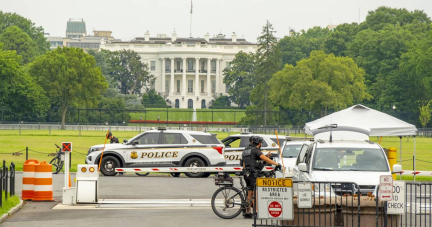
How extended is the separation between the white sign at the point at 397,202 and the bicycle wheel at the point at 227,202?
3.54m

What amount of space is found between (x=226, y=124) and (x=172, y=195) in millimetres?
69562

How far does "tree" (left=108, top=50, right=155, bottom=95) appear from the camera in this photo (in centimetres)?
13588

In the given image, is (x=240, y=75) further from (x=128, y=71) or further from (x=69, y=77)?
(x=69, y=77)

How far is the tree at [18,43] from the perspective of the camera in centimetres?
10419

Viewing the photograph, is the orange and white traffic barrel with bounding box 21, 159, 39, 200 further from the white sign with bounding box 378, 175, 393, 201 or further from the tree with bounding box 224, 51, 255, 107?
the tree with bounding box 224, 51, 255, 107

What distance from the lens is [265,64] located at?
97.0 metres

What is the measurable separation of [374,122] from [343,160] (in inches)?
306

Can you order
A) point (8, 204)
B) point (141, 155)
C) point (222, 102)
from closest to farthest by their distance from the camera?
point (8, 204), point (141, 155), point (222, 102)

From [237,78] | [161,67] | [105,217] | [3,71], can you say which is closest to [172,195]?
[105,217]

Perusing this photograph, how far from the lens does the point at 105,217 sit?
16.5 meters

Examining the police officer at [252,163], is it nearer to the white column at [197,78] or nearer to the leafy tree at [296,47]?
the leafy tree at [296,47]

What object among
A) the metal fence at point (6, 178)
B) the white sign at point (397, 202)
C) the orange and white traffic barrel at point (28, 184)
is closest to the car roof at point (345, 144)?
the white sign at point (397, 202)

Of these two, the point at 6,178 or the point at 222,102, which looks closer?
the point at 6,178

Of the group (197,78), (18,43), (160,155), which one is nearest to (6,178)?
(160,155)
